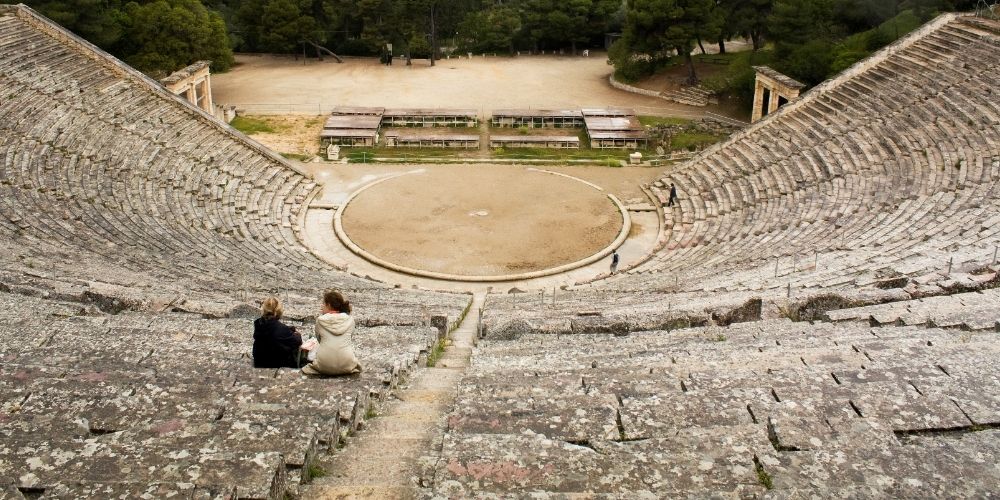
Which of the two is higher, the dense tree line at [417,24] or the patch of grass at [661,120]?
the dense tree line at [417,24]

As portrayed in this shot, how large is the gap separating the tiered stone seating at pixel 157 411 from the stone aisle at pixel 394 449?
6.3 inches

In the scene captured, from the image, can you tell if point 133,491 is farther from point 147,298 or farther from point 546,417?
point 147,298

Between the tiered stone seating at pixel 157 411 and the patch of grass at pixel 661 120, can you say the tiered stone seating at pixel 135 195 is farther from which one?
the patch of grass at pixel 661 120

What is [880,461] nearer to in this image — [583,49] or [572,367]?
[572,367]

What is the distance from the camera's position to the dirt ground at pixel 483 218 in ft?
73.1

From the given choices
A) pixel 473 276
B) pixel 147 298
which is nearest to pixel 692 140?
pixel 473 276

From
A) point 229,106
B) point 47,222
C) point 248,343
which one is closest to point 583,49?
point 229,106

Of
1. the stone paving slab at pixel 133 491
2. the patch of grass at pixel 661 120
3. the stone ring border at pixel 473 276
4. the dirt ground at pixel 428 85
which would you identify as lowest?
the stone ring border at pixel 473 276

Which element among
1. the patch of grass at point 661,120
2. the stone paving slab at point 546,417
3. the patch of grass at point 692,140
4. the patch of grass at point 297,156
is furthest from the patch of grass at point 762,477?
the patch of grass at point 661,120

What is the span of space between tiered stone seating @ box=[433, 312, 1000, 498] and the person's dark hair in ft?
4.72

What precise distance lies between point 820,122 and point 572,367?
2040 centimetres

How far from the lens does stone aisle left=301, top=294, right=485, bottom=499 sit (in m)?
5.73

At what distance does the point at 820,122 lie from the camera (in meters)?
26.3

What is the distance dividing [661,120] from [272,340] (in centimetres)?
3066
